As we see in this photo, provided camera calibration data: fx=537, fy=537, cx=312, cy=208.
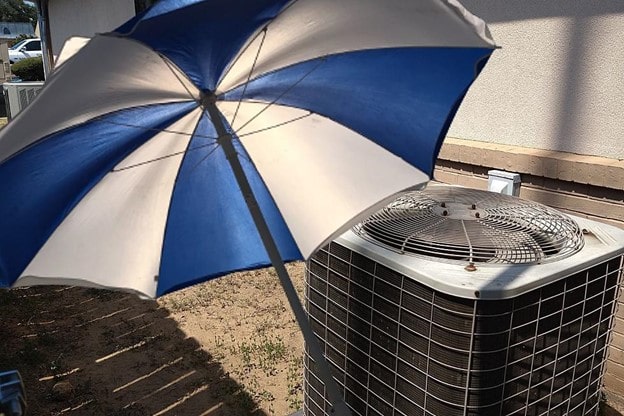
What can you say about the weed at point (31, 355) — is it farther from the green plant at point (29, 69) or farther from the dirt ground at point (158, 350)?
the green plant at point (29, 69)

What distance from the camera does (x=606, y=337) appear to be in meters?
1.88

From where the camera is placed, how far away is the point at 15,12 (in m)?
64.6

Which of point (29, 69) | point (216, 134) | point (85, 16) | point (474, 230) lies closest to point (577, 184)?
point (474, 230)

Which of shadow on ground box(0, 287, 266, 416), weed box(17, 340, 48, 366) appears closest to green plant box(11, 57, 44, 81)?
shadow on ground box(0, 287, 266, 416)

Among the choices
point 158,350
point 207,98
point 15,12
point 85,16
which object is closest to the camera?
point 207,98

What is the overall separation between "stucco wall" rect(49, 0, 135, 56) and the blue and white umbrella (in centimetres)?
684

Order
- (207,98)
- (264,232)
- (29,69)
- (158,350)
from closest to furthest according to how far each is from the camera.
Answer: (207,98) → (264,232) → (158,350) → (29,69)

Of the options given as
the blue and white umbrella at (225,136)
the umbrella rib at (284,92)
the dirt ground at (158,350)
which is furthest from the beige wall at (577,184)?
the umbrella rib at (284,92)

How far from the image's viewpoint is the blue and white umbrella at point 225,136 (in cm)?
121

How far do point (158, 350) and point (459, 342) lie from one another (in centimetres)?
255

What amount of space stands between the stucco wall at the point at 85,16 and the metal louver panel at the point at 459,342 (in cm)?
699

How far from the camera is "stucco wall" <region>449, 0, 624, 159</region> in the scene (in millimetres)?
2650

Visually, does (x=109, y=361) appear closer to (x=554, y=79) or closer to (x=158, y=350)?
(x=158, y=350)

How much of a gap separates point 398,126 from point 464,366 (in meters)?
0.71
